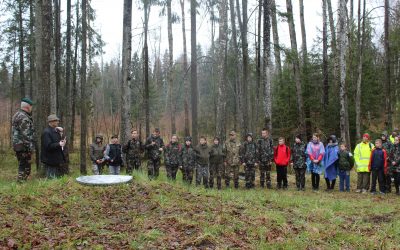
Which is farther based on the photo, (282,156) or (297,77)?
(297,77)

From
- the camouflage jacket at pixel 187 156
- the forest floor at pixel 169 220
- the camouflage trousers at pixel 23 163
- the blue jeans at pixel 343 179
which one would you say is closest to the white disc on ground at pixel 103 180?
the forest floor at pixel 169 220

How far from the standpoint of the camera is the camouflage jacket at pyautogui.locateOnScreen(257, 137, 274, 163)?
13.2m

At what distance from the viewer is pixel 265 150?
1325 cm

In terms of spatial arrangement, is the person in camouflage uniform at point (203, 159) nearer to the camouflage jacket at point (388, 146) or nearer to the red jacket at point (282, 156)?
the red jacket at point (282, 156)

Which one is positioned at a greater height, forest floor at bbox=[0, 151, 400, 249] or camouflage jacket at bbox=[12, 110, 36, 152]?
camouflage jacket at bbox=[12, 110, 36, 152]

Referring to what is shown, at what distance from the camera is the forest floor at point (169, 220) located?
558 centimetres

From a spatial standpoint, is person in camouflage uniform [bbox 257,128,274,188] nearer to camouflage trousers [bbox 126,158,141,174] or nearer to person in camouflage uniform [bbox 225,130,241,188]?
person in camouflage uniform [bbox 225,130,241,188]

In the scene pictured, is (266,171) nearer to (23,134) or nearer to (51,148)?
(51,148)

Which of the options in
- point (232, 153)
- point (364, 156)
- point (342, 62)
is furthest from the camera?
point (342, 62)

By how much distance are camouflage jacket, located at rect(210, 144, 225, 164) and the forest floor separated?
152 inches

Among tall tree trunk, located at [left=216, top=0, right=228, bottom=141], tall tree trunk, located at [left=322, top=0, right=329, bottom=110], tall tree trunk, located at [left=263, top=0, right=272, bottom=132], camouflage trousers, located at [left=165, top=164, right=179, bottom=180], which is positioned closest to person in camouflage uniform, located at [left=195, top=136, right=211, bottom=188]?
camouflage trousers, located at [left=165, top=164, right=179, bottom=180]

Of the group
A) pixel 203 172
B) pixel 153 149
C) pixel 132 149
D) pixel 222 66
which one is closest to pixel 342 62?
pixel 222 66

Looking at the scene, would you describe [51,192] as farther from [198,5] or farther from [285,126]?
[285,126]

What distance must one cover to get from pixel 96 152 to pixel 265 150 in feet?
19.0
